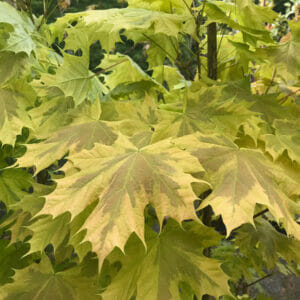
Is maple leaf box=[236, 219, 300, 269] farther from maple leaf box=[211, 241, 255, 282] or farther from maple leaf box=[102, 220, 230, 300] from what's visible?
maple leaf box=[102, 220, 230, 300]

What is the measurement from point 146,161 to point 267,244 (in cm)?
73

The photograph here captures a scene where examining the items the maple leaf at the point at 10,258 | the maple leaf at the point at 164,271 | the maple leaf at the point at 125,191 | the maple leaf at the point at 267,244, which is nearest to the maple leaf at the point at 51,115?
the maple leaf at the point at 125,191

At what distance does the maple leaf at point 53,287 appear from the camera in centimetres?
92

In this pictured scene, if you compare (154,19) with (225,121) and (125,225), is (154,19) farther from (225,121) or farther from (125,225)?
(125,225)

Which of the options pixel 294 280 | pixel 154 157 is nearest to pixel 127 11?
pixel 154 157

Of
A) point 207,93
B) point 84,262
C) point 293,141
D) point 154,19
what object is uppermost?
point 154,19

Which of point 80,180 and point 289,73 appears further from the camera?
point 289,73

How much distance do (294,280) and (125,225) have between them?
346cm

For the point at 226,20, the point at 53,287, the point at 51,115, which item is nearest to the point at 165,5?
the point at 226,20

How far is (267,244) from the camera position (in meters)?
1.20

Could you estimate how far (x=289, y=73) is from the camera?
36.3 inches

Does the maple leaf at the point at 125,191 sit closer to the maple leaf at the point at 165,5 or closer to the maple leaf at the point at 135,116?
the maple leaf at the point at 135,116

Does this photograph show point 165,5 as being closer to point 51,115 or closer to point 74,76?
point 74,76

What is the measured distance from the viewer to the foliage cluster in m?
0.66
